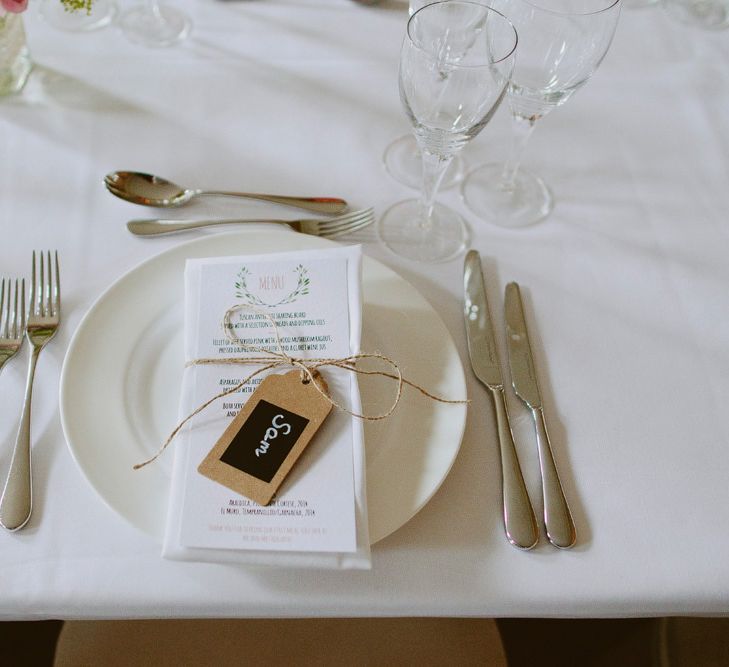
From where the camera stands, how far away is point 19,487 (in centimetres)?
52

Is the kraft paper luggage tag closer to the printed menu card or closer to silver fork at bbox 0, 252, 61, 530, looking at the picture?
the printed menu card

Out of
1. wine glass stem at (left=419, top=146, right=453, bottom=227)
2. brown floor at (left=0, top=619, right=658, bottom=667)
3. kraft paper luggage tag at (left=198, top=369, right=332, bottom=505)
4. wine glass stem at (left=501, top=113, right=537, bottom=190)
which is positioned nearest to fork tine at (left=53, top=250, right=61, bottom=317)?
kraft paper luggage tag at (left=198, top=369, right=332, bottom=505)

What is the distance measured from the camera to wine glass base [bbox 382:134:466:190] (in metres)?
0.79

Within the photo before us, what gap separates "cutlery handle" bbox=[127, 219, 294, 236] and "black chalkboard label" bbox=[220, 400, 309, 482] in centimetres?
26

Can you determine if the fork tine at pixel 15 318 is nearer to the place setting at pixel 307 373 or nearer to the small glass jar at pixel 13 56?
the place setting at pixel 307 373

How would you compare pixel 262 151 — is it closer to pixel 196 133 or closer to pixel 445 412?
pixel 196 133

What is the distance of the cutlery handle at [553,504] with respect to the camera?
1.74ft

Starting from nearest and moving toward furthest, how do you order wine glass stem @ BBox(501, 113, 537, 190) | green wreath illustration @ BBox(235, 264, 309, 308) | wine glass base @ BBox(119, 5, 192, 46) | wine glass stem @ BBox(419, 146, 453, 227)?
green wreath illustration @ BBox(235, 264, 309, 308) < wine glass stem @ BBox(419, 146, 453, 227) < wine glass stem @ BBox(501, 113, 537, 190) < wine glass base @ BBox(119, 5, 192, 46)

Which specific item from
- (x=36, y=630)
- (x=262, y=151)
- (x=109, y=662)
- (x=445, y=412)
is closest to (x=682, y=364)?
(x=445, y=412)

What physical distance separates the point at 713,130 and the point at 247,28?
651mm

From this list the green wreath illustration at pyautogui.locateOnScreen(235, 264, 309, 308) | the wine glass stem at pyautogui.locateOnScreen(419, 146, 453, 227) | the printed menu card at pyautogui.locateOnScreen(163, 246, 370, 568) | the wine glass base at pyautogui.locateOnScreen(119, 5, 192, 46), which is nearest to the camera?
the printed menu card at pyautogui.locateOnScreen(163, 246, 370, 568)

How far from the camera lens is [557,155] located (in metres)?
0.84

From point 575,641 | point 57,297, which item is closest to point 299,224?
point 57,297

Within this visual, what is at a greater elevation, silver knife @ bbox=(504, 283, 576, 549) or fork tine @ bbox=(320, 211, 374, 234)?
fork tine @ bbox=(320, 211, 374, 234)
